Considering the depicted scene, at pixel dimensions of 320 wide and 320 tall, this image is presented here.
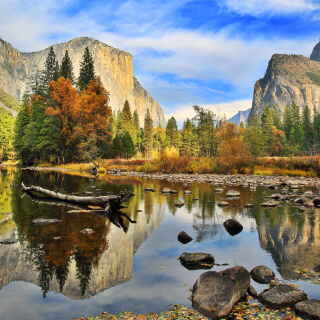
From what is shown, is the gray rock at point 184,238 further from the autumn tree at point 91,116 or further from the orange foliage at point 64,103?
the orange foliage at point 64,103

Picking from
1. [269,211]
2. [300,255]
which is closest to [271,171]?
[269,211]

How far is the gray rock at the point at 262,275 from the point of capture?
4366mm

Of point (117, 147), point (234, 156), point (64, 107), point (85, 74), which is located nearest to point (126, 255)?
point (234, 156)

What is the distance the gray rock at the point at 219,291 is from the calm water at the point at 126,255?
300 mm

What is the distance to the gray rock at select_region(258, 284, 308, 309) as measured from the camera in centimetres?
353

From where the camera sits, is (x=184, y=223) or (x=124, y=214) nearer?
(x=184, y=223)

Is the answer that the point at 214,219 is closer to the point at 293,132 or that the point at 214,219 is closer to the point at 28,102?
the point at 28,102

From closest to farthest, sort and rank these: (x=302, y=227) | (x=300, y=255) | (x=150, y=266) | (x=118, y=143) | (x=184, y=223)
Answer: (x=150, y=266)
(x=300, y=255)
(x=302, y=227)
(x=184, y=223)
(x=118, y=143)

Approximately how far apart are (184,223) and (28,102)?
56435 mm

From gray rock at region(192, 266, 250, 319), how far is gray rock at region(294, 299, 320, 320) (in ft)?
2.32

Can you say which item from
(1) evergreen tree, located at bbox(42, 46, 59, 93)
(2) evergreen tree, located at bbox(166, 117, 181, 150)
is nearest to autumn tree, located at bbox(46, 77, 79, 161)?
(1) evergreen tree, located at bbox(42, 46, 59, 93)

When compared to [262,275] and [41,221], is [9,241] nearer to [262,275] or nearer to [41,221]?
[41,221]

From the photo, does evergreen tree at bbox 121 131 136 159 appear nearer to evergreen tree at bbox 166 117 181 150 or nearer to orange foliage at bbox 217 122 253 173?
evergreen tree at bbox 166 117 181 150

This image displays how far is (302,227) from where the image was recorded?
7.58m
